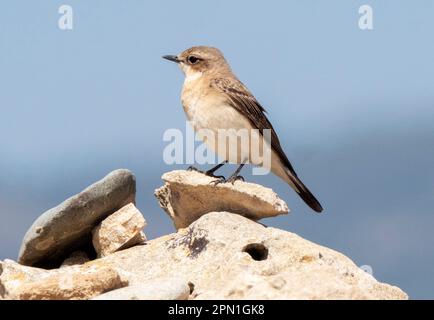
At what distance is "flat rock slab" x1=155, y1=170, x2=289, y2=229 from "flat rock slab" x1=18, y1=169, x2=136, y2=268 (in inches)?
29.4

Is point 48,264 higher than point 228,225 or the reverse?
the reverse

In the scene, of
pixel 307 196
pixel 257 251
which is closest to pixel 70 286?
pixel 257 251

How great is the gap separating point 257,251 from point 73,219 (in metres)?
2.66

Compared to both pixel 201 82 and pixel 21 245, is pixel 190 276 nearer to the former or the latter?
pixel 21 245

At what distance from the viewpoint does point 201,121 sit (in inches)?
555

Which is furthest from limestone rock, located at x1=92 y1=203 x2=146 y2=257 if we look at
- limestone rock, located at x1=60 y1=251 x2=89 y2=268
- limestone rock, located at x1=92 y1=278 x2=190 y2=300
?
limestone rock, located at x1=92 y1=278 x2=190 y2=300

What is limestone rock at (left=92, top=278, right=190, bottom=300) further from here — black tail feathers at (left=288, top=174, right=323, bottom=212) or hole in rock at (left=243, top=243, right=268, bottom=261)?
black tail feathers at (left=288, top=174, right=323, bottom=212)

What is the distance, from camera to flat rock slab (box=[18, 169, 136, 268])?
12.2 meters

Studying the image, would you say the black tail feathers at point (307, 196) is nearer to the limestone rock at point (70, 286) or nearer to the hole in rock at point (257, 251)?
the hole in rock at point (257, 251)

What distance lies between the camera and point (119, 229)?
1252cm
